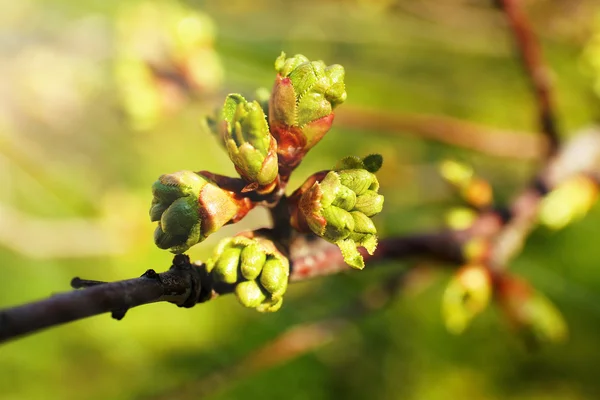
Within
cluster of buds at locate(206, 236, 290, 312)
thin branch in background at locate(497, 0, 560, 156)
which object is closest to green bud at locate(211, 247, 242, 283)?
cluster of buds at locate(206, 236, 290, 312)

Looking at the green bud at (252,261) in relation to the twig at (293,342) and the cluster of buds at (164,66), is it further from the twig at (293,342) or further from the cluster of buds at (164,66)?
the cluster of buds at (164,66)

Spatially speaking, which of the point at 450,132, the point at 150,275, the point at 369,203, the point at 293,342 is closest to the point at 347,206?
the point at 369,203

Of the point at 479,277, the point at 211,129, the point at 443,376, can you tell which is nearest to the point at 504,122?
the point at 443,376

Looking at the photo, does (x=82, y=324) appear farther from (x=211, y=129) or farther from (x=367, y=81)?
(x=211, y=129)

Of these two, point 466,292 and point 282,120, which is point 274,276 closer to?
point 282,120

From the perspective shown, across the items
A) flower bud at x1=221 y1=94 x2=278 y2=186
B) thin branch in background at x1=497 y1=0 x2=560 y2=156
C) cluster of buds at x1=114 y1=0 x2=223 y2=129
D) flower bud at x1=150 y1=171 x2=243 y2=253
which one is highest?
flower bud at x1=221 y1=94 x2=278 y2=186

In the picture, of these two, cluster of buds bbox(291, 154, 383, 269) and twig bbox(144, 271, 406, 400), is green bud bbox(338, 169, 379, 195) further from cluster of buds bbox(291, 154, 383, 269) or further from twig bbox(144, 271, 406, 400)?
twig bbox(144, 271, 406, 400)
